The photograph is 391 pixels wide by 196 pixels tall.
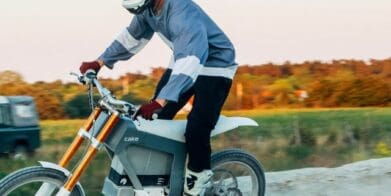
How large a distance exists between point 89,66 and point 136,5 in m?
0.63

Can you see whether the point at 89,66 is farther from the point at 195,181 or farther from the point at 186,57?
the point at 195,181

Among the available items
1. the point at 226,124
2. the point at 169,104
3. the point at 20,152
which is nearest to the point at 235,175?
the point at 226,124

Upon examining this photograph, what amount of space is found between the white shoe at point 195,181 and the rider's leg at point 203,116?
3cm

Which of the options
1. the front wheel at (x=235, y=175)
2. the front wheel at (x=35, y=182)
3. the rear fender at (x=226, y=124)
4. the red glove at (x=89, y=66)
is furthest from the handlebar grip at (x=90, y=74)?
the front wheel at (x=235, y=175)

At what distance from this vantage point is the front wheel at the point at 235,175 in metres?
6.86

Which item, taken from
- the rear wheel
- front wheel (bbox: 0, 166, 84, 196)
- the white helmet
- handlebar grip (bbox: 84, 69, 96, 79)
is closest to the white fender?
handlebar grip (bbox: 84, 69, 96, 79)

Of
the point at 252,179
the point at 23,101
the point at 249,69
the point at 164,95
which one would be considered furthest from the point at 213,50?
the point at 249,69

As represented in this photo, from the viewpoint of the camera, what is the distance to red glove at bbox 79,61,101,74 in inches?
253

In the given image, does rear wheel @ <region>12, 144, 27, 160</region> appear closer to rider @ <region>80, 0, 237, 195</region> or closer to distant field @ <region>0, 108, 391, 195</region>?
distant field @ <region>0, 108, 391, 195</region>

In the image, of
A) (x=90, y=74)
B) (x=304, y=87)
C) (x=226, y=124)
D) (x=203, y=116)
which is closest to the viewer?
(x=90, y=74)

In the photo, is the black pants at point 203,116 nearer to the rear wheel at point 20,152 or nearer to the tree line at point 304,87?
the rear wheel at point 20,152

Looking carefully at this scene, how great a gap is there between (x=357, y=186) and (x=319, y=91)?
8.12m

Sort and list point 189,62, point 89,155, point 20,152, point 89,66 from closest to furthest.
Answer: point 189,62, point 89,155, point 89,66, point 20,152

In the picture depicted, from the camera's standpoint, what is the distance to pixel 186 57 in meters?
5.97
